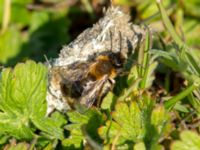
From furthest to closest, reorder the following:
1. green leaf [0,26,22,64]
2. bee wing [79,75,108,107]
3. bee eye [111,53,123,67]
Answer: green leaf [0,26,22,64], bee eye [111,53,123,67], bee wing [79,75,108,107]

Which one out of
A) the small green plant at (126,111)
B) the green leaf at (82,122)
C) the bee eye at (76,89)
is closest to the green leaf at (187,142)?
the small green plant at (126,111)

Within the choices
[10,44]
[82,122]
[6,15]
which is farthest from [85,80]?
[6,15]

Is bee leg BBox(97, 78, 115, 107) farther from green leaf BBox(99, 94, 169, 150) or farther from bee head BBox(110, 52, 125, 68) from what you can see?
green leaf BBox(99, 94, 169, 150)

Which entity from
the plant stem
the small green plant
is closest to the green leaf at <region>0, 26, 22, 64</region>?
the plant stem

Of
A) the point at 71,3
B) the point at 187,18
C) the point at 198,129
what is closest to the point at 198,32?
the point at 187,18

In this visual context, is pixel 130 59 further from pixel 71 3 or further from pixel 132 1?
pixel 71 3

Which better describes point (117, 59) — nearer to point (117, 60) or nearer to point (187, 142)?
point (117, 60)

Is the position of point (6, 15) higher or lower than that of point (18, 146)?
higher
